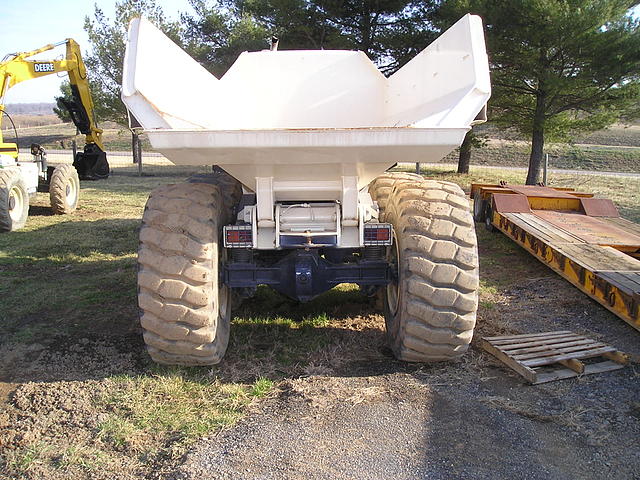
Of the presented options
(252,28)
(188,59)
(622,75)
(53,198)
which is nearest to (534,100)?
(622,75)

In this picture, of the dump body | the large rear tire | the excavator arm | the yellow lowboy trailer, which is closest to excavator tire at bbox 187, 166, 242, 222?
the large rear tire

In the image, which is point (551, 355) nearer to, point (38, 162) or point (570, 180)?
point (38, 162)

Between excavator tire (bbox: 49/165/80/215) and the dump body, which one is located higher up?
the dump body

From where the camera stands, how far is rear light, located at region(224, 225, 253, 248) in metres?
3.94

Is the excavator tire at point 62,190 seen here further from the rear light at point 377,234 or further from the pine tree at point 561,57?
the pine tree at point 561,57

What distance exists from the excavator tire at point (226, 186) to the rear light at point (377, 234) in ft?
3.62

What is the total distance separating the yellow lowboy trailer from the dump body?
2.23 metres

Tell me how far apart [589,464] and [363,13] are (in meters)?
16.8

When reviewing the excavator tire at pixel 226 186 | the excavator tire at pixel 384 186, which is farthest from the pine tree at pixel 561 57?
the excavator tire at pixel 226 186

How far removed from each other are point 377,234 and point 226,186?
4.40ft

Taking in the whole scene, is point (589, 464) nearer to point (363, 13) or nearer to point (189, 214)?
point (189, 214)

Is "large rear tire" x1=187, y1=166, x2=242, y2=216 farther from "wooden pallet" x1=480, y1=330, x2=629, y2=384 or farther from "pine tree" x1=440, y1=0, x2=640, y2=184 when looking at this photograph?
"pine tree" x1=440, y1=0, x2=640, y2=184

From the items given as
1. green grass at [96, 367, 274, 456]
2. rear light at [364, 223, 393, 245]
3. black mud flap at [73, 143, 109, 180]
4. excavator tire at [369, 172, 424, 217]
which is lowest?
green grass at [96, 367, 274, 456]

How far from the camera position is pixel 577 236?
6.80 metres
